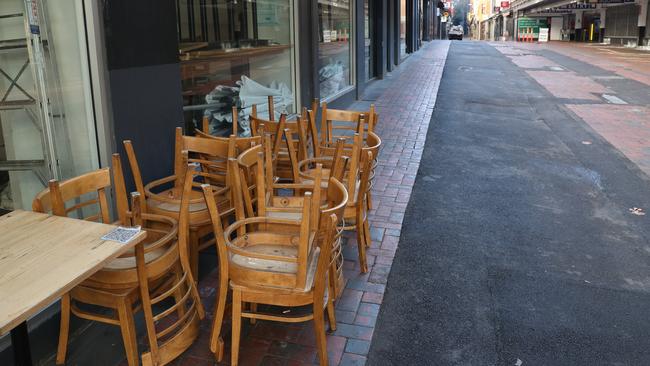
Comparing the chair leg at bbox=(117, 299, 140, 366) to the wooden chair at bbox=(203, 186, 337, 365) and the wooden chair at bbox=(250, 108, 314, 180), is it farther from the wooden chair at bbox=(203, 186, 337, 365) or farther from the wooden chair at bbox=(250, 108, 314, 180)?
the wooden chair at bbox=(250, 108, 314, 180)

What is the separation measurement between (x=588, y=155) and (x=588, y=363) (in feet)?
16.1

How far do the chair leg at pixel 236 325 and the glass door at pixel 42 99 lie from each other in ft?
4.23

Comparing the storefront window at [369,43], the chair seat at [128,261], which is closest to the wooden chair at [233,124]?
the chair seat at [128,261]

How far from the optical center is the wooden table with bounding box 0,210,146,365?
1.69 metres

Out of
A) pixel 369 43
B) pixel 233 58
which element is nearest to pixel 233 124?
pixel 233 58

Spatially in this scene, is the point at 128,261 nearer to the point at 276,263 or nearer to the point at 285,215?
the point at 276,263

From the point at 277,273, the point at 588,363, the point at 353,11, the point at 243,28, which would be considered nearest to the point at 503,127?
the point at 353,11

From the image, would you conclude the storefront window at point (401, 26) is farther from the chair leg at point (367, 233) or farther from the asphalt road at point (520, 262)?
the chair leg at point (367, 233)

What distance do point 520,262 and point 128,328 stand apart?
8.69 ft

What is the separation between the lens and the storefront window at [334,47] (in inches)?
350

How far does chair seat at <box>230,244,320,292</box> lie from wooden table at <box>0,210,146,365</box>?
671 mm

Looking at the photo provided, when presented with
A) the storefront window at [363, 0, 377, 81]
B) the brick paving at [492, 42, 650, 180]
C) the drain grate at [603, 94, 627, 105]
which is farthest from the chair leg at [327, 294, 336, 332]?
the storefront window at [363, 0, 377, 81]

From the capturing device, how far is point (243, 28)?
251 inches

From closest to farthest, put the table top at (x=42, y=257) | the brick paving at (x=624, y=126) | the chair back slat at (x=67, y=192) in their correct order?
the table top at (x=42, y=257), the chair back slat at (x=67, y=192), the brick paving at (x=624, y=126)
